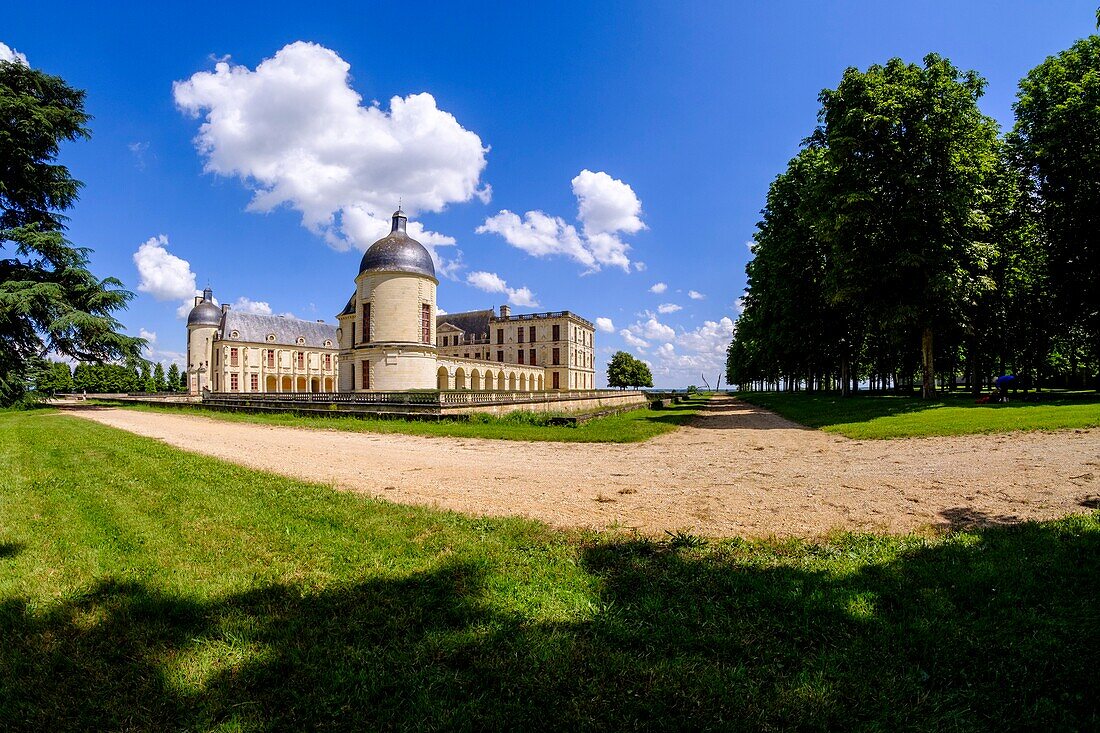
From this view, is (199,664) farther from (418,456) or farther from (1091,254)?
(1091,254)

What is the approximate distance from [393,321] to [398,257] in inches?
181

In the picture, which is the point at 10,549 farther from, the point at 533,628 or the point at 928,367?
the point at 928,367

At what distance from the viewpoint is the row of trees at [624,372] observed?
10188cm

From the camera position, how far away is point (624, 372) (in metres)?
102

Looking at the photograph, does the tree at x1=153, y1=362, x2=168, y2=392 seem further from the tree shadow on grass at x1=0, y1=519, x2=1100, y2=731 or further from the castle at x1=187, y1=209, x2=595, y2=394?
the tree shadow on grass at x1=0, y1=519, x2=1100, y2=731

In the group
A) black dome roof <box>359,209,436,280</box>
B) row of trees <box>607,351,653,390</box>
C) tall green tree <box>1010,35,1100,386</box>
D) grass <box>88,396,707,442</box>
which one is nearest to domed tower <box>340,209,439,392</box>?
black dome roof <box>359,209,436,280</box>

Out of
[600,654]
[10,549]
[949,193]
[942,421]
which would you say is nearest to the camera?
[600,654]

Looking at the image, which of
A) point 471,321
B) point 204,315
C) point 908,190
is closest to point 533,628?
point 908,190

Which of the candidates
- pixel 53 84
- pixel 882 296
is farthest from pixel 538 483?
pixel 53 84

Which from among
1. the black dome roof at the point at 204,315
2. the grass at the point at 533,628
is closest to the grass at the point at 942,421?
the grass at the point at 533,628

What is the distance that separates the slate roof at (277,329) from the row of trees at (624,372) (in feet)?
179

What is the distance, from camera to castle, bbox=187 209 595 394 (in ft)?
109

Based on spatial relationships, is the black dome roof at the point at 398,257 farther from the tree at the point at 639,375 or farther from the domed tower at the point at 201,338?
the tree at the point at 639,375

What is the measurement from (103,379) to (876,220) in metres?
102
